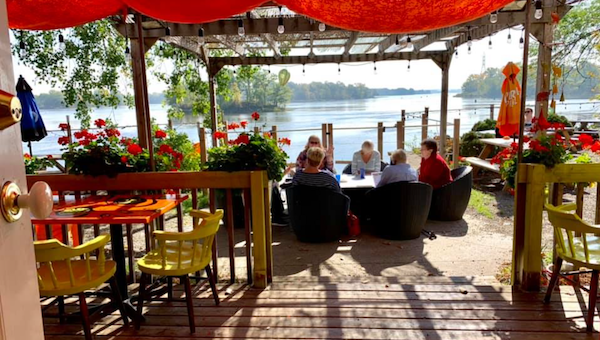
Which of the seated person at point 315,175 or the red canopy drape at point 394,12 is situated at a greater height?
the red canopy drape at point 394,12

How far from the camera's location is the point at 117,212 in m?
2.53

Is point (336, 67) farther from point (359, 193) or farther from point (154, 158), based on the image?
point (154, 158)

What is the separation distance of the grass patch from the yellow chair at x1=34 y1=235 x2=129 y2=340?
477cm

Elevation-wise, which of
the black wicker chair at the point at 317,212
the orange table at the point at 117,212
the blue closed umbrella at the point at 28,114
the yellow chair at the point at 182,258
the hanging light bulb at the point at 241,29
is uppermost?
the hanging light bulb at the point at 241,29

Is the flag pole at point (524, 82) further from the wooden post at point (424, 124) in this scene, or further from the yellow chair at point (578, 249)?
the wooden post at point (424, 124)

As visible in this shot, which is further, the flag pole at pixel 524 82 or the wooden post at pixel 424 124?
the wooden post at pixel 424 124

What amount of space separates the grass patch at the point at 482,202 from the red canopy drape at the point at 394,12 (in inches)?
155

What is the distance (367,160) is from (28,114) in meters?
3.73

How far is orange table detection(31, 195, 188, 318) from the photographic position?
2373 millimetres

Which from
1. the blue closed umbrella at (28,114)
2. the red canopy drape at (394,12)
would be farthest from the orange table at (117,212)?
the red canopy drape at (394,12)

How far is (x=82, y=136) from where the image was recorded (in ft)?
10.4

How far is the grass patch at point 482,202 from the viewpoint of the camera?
5730mm

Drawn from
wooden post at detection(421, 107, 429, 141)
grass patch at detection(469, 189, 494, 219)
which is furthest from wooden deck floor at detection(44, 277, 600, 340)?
wooden post at detection(421, 107, 429, 141)

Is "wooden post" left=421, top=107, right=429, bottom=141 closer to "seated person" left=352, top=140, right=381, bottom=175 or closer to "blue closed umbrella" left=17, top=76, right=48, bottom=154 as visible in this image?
"seated person" left=352, top=140, right=381, bottom=175
